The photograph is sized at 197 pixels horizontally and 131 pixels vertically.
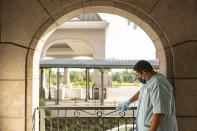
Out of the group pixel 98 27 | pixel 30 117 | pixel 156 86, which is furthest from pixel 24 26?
pixel 98 27

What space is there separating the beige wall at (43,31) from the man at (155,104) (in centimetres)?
104

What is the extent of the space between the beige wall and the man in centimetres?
104

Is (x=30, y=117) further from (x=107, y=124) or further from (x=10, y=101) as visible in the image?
(x=107, y=124)

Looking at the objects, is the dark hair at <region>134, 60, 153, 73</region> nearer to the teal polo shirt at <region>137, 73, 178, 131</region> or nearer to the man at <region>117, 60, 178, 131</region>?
the man at <region>117, 60, 178, 131</region>

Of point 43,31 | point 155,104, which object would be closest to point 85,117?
point 43,31

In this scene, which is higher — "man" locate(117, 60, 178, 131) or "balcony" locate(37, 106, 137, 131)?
"man" locate(117, 60, 178, 131)

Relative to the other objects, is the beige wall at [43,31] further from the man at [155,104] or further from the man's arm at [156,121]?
the man's arm at [156,121]

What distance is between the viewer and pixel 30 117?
12.0 ft

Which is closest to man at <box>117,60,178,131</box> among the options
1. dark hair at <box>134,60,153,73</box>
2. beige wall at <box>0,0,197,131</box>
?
dark hair at <box>134,60,153,73</box>

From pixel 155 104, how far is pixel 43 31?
7.60ft

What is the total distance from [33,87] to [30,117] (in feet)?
1.77

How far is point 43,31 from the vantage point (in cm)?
365

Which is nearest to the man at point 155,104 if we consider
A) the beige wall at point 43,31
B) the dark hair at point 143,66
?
the dark hair at point 143,66

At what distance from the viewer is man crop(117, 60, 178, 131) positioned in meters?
2.48
